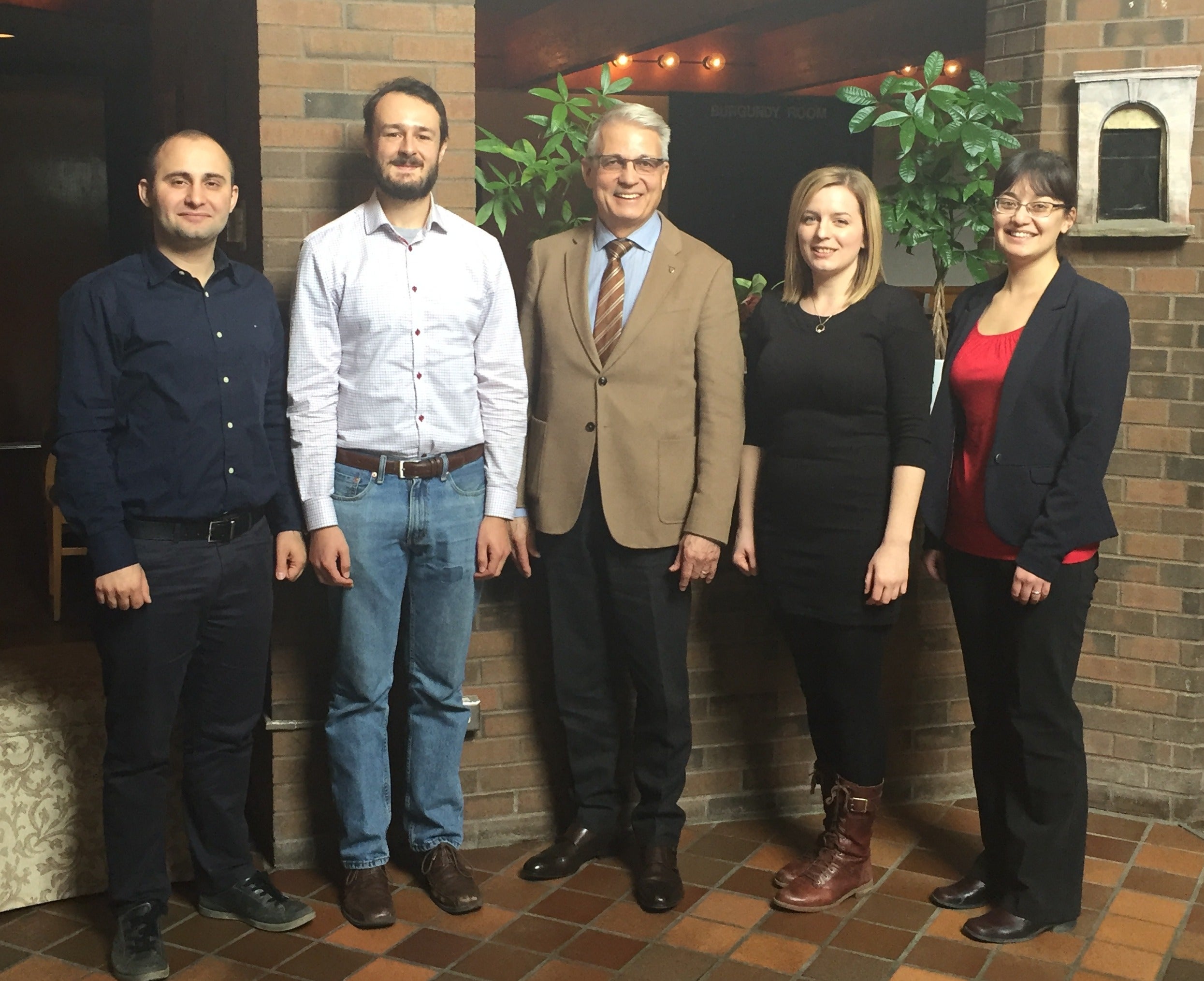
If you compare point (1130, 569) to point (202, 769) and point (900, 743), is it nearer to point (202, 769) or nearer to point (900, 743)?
point (900, 743)

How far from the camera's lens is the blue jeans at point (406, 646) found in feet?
9.59

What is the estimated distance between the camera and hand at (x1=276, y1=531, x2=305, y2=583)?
2.93 meters

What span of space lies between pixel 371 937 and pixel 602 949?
1.75ft

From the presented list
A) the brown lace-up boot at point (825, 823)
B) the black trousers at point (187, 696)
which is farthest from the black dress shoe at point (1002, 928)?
the black trousers at point (187, 696)

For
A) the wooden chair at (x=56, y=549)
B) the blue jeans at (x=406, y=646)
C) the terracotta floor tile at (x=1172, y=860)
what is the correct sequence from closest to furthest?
the blue jeans at (x=406, y=646) < the terracotta floor tile at (x=1172, y=860) < the wooden chair at (x=56, y=549)

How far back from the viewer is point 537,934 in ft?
9.85

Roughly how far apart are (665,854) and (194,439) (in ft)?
4.89

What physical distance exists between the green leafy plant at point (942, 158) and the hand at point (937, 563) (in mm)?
765

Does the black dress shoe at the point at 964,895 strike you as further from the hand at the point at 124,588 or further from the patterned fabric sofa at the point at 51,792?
the hand at the point at 124,588

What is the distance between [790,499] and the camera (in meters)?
3.04

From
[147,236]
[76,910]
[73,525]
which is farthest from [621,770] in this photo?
[147,236]

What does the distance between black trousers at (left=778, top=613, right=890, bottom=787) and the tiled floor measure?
14.5 inches

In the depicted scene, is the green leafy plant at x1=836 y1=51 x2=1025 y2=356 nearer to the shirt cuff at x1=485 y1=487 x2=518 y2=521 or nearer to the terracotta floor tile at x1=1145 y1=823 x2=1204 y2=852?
the shirt cuff at x1=485 y1=487 x2=518 y2=521

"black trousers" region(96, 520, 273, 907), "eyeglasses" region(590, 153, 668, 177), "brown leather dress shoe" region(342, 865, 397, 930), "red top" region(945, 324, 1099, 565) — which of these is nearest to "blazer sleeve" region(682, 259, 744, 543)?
"eyeglasses" region(590, 153, 668, 177)
